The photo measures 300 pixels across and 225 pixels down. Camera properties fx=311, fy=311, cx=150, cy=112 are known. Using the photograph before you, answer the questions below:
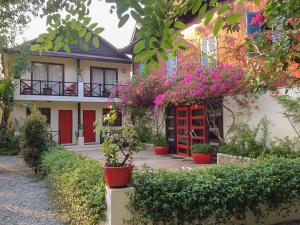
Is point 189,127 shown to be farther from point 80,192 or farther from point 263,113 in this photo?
point 80,192

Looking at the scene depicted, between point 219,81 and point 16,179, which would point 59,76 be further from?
point 219,81

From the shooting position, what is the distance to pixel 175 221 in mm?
5047

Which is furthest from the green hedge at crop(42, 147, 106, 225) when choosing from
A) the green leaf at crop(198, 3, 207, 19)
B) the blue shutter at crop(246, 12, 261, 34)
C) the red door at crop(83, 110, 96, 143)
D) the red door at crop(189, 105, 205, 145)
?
the red door at crop(83, 110, 96, 143)

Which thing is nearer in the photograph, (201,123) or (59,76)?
(201,123)

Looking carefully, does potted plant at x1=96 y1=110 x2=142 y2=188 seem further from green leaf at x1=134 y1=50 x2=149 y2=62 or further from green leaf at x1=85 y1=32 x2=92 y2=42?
green leaf at x1=134 y1=50 x2=149 y2=62

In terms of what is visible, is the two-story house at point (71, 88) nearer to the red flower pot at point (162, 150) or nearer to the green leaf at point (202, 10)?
the red flower pot at point (162, 150)

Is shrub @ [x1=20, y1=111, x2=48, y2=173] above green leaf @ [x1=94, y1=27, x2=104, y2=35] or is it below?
below

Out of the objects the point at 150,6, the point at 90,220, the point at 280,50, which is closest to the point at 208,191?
the point at 90,220

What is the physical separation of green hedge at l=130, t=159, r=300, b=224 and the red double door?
7.20 m

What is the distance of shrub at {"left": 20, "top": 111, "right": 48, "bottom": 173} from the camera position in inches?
434

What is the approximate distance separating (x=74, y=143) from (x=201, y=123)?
11880 mm

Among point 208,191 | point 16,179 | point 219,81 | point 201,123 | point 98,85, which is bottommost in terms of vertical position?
point 16,179

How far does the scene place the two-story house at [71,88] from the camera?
21203 millimetres

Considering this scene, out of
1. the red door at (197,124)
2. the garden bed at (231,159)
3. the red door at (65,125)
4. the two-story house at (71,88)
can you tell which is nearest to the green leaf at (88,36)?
the garden bed at (231,159)
